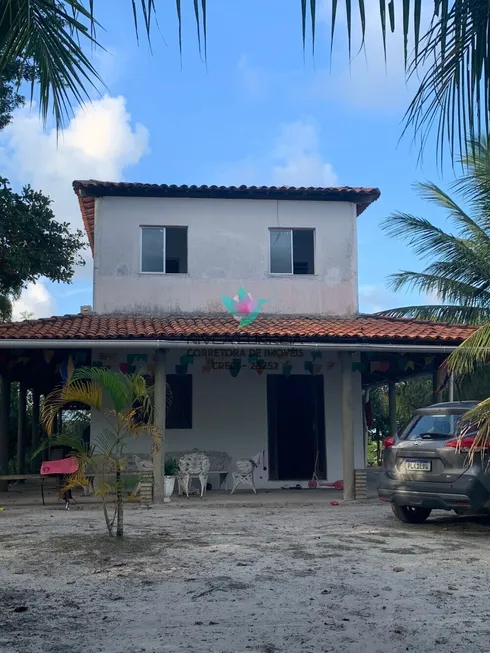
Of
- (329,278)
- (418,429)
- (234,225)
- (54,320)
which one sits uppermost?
(234,225)

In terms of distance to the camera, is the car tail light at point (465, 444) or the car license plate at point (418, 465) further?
the car license plate at point (418, 465)

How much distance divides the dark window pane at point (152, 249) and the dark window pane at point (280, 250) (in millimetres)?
2442

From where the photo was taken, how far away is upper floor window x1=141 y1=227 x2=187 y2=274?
15.5 meters

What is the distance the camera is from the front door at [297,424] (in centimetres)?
1539

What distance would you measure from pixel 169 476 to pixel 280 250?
226 inches

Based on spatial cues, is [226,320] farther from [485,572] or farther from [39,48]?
[39,48]

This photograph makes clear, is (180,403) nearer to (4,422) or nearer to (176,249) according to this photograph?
(176,249)

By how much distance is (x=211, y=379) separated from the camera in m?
15.0

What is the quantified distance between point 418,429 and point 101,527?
4.33 metres

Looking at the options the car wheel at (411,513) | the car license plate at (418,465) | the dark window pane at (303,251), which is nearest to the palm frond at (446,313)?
the dark window pane at (303,251)

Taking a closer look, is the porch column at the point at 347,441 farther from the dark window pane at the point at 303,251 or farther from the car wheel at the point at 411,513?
the dark window pane at the point at 303,251

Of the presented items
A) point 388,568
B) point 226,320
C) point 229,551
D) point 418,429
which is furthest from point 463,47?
point 226,320
